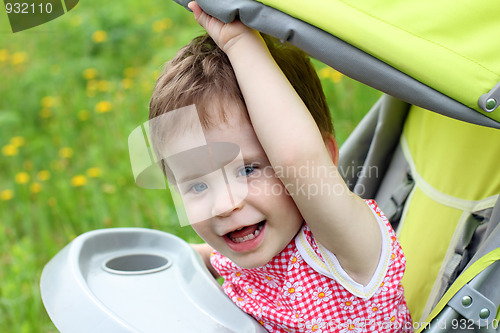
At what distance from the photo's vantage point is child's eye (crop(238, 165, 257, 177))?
0.99m

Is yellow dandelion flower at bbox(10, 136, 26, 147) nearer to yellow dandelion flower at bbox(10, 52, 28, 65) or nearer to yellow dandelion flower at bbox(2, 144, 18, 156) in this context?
yellow dandelion flower at bbox(2, 144, 18, 156)

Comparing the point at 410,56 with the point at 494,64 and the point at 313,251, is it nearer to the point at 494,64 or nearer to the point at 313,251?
the point at 494,64

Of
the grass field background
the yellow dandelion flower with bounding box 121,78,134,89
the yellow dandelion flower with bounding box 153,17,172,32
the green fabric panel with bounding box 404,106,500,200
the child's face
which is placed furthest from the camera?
the yellow dandelion flower with bounding box 153,17,172,32

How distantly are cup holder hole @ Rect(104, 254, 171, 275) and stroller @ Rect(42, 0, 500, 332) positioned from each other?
15 centimetres

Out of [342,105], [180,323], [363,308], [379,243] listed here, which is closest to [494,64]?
[379,243]

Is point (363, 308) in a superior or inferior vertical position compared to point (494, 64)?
inferior

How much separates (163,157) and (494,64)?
0.52 metres

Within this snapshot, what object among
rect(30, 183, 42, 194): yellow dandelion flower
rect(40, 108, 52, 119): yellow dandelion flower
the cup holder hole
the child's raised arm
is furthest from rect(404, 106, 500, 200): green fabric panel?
rect(40, 108, 52, 119): yellow dandelion flower

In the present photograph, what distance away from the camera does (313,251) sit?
1.03 m

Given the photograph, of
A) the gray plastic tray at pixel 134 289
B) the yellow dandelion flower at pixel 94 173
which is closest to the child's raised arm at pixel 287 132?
the gray plastic tray at pixel 134 289

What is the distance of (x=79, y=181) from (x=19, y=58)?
3.53ft

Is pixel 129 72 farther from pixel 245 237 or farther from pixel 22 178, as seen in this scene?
pixel 245 237

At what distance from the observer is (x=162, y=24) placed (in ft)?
10.4

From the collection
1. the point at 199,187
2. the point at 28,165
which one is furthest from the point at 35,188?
the point at 199,187
